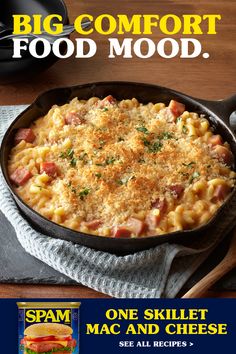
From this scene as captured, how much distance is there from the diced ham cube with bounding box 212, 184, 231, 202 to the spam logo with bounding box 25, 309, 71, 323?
0.77 meters

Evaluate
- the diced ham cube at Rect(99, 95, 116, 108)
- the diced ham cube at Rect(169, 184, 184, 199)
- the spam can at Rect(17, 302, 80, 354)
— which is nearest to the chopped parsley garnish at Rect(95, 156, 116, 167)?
the diced ham cube at Rect(169, 184, 184, 199)

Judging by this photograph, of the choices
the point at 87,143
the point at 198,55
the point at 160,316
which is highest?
the point at 198,55

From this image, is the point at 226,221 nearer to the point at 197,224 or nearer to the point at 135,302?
the point at 197,224

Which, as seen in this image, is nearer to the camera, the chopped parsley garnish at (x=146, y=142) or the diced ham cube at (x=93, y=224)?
the diced ham cube at (x=93, y=224)

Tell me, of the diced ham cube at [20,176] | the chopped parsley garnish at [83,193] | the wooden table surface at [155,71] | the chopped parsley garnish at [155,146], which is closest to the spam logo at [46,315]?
the chopped parsley garnish at [83,193]

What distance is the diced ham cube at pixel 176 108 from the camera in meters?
3.01

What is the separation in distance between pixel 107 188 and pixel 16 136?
50 centimetres

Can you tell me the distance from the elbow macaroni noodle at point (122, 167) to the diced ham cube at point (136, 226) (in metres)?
0.01

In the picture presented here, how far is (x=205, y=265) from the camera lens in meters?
2.62

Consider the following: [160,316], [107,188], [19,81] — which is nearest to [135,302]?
[160,316]

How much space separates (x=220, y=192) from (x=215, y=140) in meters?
0.30

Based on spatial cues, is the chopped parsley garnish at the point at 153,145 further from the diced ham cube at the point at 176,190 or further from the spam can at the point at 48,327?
the spam can at the point at 48,327

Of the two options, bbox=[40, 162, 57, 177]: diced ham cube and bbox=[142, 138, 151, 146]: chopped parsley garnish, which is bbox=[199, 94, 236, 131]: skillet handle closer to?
bbox=[142, 138, 151, 146]: chopped parsley garnish

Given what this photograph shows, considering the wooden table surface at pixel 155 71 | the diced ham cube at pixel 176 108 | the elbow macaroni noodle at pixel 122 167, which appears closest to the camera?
the elbow macaroni noodle at pixel 122 167
